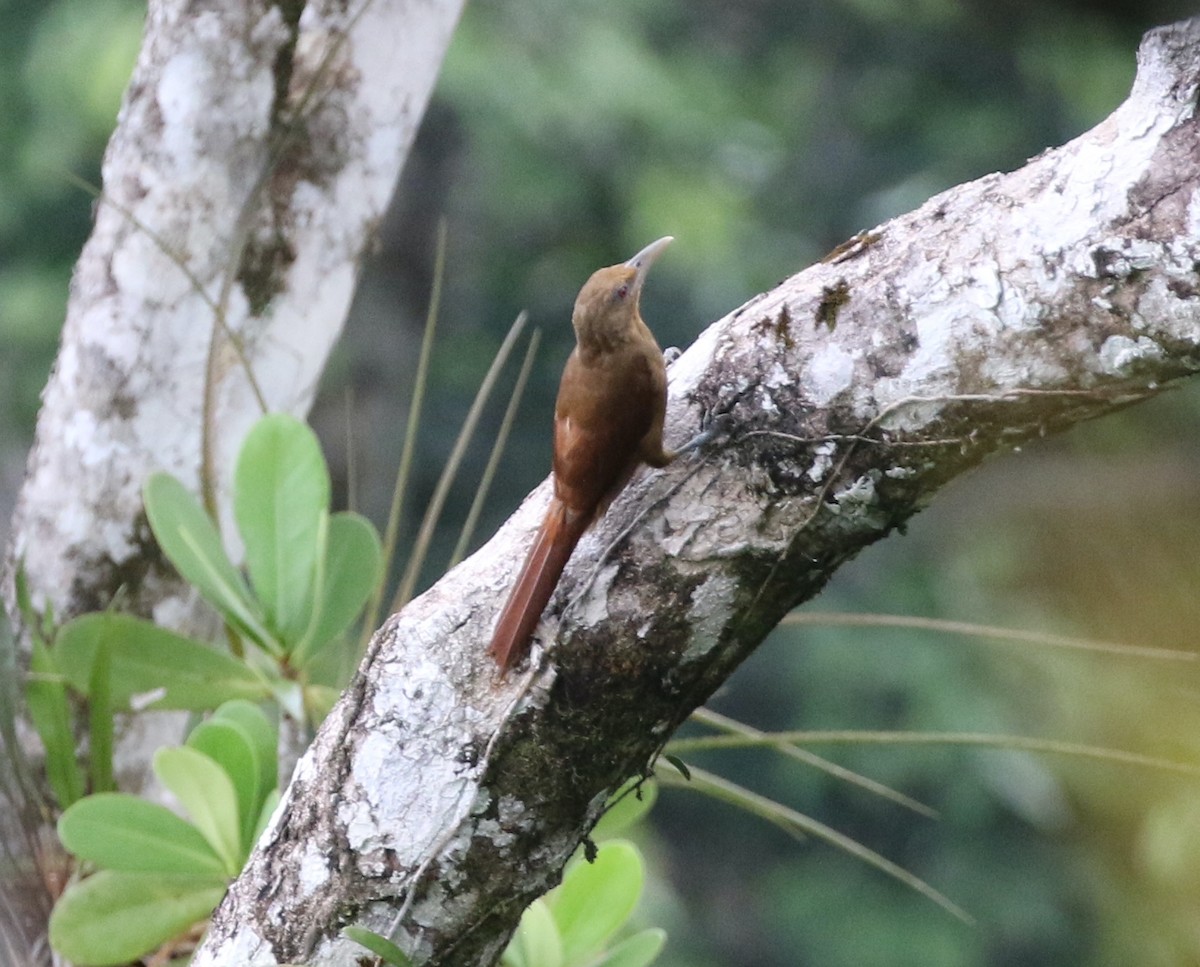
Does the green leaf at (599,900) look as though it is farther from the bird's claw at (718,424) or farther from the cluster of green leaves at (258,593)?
the bird's claw at (718,424)

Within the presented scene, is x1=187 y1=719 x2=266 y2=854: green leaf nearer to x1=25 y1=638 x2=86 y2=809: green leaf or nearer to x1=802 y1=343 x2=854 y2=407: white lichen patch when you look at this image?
x1=25 y1=638 x2=86 y2=809: green leaf

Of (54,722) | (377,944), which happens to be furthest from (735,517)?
(54,722)

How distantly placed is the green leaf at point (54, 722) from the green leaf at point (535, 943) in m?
0.47

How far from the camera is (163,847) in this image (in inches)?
46.6

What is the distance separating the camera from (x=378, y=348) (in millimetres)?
4742

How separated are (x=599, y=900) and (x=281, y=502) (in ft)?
1.55

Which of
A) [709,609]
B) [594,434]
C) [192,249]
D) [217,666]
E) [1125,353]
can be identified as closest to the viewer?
[1125,353]

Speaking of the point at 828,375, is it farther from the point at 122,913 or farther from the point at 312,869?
the point at 122,913

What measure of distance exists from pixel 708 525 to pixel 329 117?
848 mm

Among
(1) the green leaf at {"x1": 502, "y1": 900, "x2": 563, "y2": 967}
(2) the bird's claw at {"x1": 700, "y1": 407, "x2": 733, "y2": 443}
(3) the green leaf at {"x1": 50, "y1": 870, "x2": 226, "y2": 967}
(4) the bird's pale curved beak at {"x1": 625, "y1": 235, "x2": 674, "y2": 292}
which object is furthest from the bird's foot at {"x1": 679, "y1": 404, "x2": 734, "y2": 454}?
(3) the green leaf at {"x1": 50, "y1": 870, "x2": 226, "y2": 967}

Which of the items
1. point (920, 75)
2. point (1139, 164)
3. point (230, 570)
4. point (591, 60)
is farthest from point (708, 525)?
point (920, 75)

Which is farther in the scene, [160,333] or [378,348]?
[378,348]

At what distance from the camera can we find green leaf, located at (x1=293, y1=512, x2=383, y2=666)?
129 cm

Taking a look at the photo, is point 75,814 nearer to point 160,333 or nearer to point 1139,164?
point 160,333
